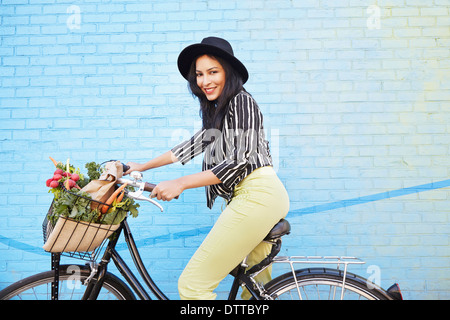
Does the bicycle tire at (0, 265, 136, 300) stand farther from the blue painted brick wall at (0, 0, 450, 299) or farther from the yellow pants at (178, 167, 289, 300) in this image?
the blue painted brick wall at (0, 0, 450, 299)

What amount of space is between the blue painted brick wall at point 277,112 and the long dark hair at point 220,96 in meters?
1.19

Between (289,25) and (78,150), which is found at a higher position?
(289,25)

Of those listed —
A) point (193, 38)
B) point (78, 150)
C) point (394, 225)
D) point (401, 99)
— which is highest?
point (193, 38)

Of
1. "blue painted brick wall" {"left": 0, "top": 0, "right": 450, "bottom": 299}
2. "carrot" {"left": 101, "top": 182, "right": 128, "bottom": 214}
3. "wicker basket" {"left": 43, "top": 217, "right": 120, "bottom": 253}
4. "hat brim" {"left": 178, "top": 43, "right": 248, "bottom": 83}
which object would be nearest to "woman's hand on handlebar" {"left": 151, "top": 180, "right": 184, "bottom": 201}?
"carrot" {"left": 101, "top": 182, "right": 128, "bottom": 214}

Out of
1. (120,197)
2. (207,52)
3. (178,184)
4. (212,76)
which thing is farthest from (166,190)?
(207,52)

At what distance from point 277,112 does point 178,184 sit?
181cm

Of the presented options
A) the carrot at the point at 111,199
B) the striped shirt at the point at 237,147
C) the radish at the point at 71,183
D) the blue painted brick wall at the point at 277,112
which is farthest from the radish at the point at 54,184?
the blue painted brick wall at the point at 277,112

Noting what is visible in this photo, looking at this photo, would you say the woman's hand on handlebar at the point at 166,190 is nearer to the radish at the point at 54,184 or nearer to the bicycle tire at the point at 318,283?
the radish at the point at 54,184

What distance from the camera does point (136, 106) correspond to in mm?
3467

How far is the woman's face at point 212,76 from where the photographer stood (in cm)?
213
